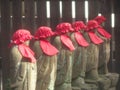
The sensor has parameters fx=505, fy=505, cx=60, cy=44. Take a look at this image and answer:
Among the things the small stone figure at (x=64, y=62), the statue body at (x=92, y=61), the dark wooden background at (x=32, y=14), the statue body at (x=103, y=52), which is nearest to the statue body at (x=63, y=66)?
the small stone figure at (x=64, y=62)

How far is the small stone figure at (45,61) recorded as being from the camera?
487cm

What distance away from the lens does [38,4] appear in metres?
7.54

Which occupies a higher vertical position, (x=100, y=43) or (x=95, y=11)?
(x=95, y=11)

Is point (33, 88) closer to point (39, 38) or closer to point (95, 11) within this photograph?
point (39, 38)

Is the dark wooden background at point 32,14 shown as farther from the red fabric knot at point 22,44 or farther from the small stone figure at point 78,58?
the red fabric knot at point 22,44

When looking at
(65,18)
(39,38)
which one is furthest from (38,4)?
(39,38)

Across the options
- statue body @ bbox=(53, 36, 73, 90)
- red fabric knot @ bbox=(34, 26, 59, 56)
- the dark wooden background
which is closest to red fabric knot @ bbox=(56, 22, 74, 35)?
statue body @ bbox=(53, 36, 73, 90)

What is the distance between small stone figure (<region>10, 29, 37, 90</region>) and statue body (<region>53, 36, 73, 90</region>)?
0.87 meters

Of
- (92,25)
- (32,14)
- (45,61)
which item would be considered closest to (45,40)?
(45,61)

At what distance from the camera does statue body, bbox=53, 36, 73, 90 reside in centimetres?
539

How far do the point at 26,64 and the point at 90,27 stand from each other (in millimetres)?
2090

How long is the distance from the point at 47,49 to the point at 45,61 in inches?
4.9

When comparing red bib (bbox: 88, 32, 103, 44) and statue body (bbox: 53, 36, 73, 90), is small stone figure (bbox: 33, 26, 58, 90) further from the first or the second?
red bib (bbox: 88, 32, 103, 44)

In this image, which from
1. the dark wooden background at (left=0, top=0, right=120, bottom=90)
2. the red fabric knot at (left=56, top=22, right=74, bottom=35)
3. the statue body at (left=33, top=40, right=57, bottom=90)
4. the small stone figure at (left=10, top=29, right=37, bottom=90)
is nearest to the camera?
the small stone figure at (left=10, top=29, right=37, bottom=90)
